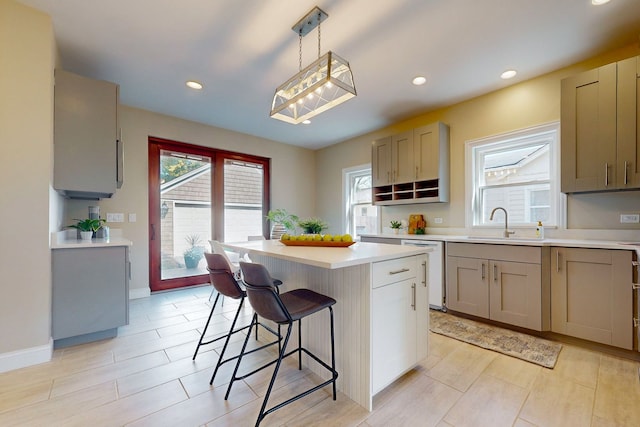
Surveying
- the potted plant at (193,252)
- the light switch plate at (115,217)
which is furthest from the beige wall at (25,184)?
the potted plant at (193,252)

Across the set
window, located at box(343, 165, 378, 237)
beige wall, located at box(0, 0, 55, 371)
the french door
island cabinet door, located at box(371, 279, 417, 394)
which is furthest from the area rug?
the french door

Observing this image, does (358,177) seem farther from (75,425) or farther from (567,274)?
(75,425)

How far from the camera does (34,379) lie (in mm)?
1833

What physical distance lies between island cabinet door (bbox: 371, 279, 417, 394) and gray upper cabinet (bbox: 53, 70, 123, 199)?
2774 mm

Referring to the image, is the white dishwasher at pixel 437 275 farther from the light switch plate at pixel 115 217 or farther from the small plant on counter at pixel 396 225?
the light switch plate at pixel 115 217

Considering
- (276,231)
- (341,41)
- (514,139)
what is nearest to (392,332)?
(341,41)

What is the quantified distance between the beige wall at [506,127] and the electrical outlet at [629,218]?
4 cm

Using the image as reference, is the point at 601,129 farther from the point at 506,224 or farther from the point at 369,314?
the point at 369,314

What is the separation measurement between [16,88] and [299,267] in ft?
8.43

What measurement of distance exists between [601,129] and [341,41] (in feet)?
7.92

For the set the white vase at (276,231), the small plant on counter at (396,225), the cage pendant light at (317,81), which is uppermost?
the cage pendant light at (317,81)

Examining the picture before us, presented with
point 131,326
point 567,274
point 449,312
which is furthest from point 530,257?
point 131,326

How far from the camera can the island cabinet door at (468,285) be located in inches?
108

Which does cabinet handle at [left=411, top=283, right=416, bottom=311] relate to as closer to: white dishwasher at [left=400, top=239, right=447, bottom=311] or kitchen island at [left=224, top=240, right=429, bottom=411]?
kitchen island at [left=224, top=240, right=429, bottom=411]
